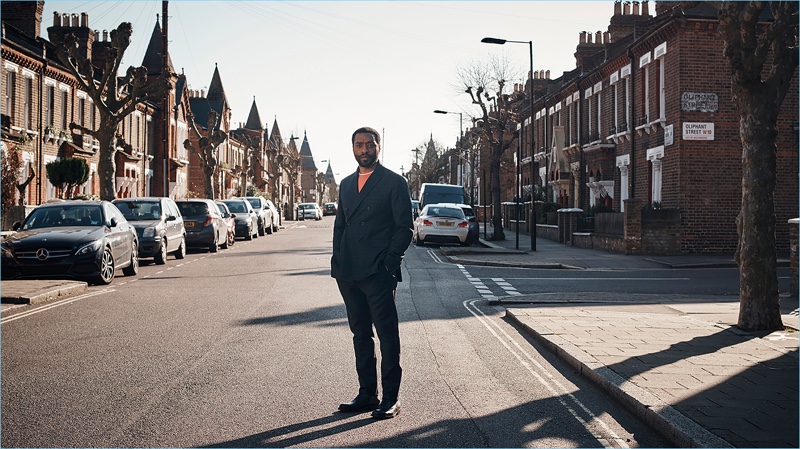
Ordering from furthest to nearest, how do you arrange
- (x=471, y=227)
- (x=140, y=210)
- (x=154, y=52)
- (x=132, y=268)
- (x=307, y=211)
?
(x=307, y=211), (x=154, y=52), (x=471, y=227), (x=140, y=210), (x=132, y=268)

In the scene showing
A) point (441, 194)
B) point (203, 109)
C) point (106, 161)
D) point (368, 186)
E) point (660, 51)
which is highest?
point (203, 109)

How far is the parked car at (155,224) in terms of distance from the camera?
822 inches

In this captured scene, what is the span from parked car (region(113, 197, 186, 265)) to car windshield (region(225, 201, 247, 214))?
13.6m

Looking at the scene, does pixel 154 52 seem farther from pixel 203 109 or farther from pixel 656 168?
pixel 656 168

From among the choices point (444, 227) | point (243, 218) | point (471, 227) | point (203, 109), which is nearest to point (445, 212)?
point (444, 227)

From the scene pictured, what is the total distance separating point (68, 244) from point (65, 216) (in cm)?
170

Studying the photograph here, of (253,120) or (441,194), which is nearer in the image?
(441,194)

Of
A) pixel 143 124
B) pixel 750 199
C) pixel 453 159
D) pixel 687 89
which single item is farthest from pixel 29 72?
pixel 453 159

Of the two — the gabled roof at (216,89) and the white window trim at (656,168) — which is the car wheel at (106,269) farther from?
the gabled roof at (216,89)

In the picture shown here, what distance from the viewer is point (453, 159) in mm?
101000

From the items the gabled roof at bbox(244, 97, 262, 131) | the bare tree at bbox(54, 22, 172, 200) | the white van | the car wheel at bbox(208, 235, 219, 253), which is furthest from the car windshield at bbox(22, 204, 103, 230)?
the gabled roof at bbox(244, 97, 262, 131)

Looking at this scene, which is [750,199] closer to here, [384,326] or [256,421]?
[384,326]

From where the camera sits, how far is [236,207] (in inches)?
1474

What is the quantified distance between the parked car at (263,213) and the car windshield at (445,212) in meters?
13.0
